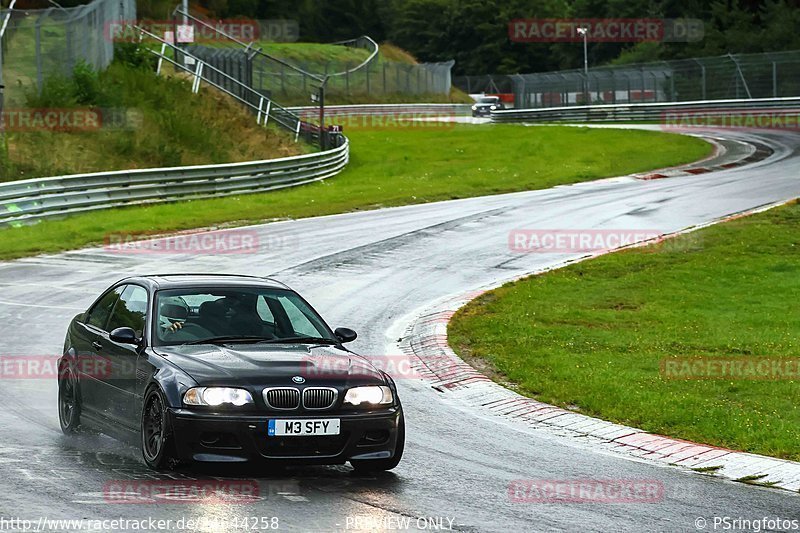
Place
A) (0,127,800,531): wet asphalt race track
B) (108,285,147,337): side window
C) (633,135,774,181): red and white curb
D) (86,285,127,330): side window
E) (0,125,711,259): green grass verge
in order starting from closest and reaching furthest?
1. (0,127,800,531): wet asphalt race track
2. (108,285,147,337): side window
3. (86,285,127,330): side window
4. (0,125,711,259): green grass verge
5. (633,135,774,181): red and white curb

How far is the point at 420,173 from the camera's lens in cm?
4275

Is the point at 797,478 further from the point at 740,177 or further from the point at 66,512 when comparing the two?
the point at 740,177

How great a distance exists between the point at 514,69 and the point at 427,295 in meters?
113

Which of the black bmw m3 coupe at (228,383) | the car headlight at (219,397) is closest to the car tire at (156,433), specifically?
the black bmw m3 coupe at (228,383)

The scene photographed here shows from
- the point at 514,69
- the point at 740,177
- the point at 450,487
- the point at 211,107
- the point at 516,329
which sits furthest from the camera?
the point at 514,69

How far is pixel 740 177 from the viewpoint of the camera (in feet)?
118

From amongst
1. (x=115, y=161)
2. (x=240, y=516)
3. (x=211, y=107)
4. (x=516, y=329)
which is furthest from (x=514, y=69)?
(x=240, y=516)

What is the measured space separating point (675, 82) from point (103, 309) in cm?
5774
